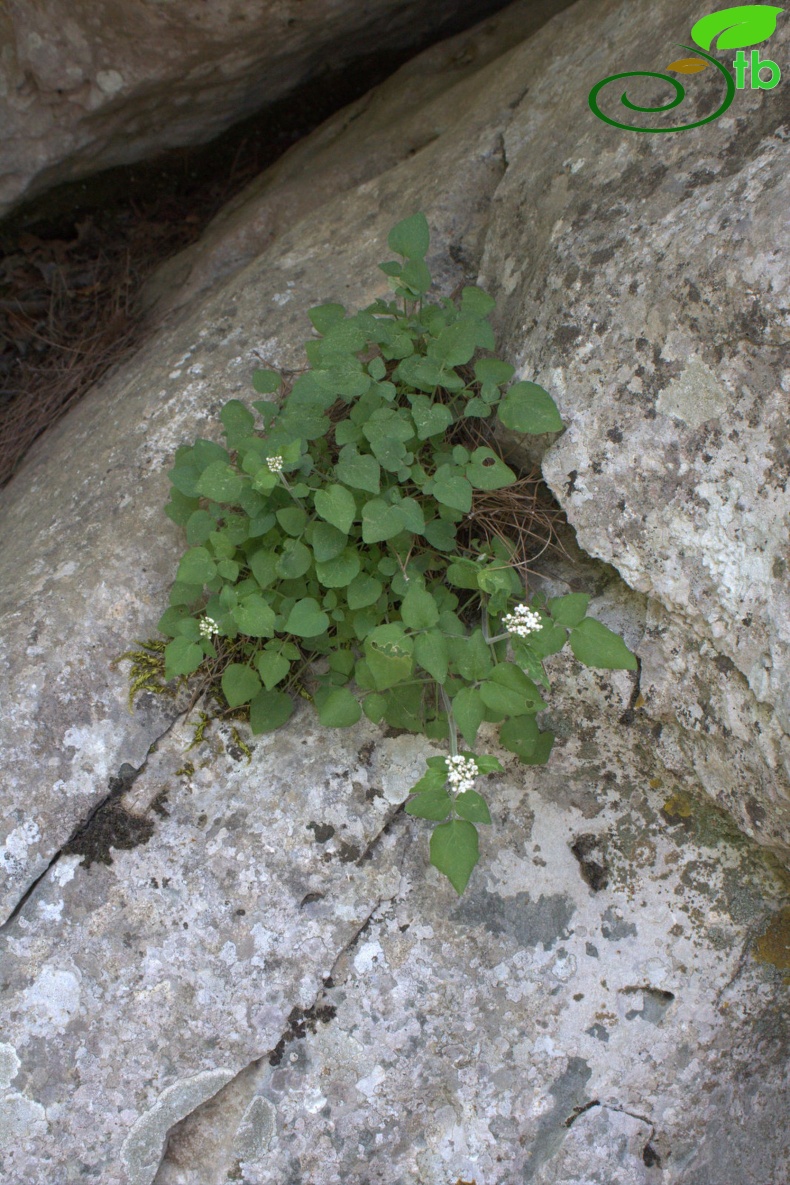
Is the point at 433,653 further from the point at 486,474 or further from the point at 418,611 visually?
the point at 486,474

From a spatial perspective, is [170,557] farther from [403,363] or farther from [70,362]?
[70,362]

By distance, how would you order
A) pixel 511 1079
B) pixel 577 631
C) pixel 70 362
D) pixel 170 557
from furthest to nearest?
pixel 70 362
pixel 170 557
pixel 511 1079
pixel 577 631

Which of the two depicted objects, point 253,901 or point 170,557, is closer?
point 253,901

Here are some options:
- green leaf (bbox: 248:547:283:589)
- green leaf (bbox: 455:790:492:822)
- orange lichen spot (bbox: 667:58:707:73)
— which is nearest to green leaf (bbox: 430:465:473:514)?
green leaf (bbox: 248:547:283:589)

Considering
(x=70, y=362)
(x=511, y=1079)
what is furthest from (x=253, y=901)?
(x=70, y=362)

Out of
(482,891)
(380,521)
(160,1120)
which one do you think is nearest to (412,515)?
(380,521)
